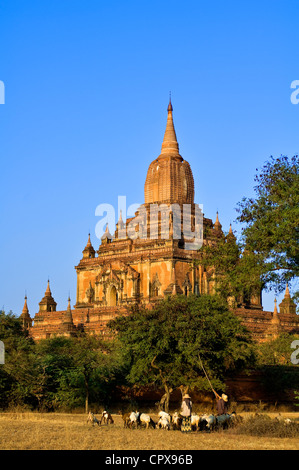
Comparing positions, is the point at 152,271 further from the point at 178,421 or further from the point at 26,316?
the point at 178,421

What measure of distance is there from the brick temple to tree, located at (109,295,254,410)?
1358 cm

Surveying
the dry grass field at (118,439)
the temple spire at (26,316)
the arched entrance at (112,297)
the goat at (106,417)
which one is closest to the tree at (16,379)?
the goat at (106,417)

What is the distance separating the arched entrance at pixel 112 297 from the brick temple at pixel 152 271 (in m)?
0.06

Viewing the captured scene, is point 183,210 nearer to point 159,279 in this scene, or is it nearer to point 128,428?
point 159,279

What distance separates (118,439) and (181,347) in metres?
9.95

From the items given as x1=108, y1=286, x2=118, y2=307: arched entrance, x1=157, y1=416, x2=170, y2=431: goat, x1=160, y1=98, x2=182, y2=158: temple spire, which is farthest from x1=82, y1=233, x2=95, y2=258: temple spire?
x1=157, y1=416, x2=170, y2=431: goat

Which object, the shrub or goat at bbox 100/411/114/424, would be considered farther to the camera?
goat at bbox 100/411/114/424

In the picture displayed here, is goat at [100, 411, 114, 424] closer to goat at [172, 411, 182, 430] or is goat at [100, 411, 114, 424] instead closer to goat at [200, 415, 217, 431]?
goat at [172, 411, 182, 430]

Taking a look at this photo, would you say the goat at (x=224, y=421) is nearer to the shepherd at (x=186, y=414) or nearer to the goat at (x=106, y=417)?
A: the shepherd at (x=186, y=414)

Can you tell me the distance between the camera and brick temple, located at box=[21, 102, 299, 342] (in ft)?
143

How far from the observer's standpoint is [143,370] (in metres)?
26.5

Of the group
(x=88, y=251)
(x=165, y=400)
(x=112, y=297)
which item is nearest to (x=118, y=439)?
(x=165, y=400)

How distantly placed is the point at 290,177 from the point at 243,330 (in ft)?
31.8

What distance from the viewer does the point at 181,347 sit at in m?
26.0
